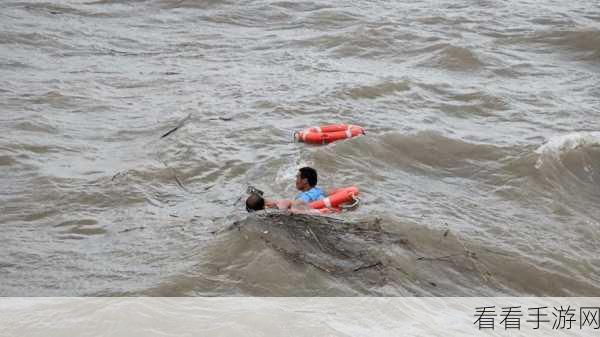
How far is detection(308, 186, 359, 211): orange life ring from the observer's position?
33.5ft

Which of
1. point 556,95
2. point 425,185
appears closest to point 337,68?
point 556,95

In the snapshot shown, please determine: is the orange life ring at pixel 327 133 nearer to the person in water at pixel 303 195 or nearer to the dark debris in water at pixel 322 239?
the person in water at pixel 303 195

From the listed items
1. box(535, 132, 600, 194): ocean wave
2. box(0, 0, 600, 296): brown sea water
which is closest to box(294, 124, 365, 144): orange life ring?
box(0, 0, 600, 296): brown sea water

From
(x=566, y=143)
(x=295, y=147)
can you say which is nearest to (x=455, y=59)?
(x=566, y=143)

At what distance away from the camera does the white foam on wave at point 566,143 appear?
12.5m

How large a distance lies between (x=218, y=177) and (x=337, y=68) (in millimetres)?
5995

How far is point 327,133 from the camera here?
12.6m

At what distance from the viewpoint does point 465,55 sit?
17547mm

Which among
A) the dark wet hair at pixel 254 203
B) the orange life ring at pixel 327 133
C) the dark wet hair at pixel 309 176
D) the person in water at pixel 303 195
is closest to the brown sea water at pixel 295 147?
the orange life ring at pixel 327 133

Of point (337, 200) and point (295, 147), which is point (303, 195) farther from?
point (295, 147)

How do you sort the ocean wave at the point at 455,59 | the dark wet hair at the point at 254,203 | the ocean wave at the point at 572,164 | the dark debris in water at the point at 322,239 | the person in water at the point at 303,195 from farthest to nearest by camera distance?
the ocean wave at the point at 455,59
the ocean wave at the point at 572,164
the person in water at the point at 303,195
the dark wet hair at the point at 254,203
the dark debris in water at the point at 322,239

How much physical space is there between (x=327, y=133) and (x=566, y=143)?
3.56m

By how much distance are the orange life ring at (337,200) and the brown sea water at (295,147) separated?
26cm

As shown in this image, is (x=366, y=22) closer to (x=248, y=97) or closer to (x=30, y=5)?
(x=248, y=97)
